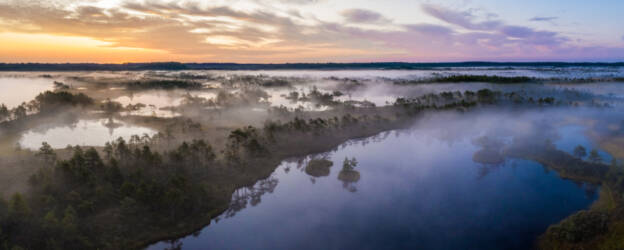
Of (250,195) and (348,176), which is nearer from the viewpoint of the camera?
(250,195)

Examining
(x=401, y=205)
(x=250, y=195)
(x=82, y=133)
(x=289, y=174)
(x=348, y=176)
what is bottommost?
(x=401, y=205)

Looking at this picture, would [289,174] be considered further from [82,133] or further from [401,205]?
[82,133]

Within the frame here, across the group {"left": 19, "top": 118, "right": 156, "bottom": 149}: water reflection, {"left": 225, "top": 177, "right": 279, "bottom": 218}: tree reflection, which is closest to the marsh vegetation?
{"left": 225, "top": 177, "right": 279, "bottom": 218}: tree reflection

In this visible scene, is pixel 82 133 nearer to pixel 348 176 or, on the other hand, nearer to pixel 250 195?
pixel 250 195

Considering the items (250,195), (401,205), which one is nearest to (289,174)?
(250,195)

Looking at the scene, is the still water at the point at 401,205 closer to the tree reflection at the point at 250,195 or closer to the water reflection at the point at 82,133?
the tree reflection at the point at 250,195

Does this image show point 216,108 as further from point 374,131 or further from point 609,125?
point 609,125

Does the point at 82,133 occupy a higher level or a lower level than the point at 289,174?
higher

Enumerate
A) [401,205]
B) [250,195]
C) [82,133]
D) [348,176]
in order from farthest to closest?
[82,133] → [348,176] → [250,195] → [401,205]

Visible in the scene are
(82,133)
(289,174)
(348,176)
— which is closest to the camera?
(348,176)

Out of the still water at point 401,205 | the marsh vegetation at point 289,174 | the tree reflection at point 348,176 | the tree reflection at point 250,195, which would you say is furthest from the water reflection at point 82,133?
the tree reflection at point 348,176
